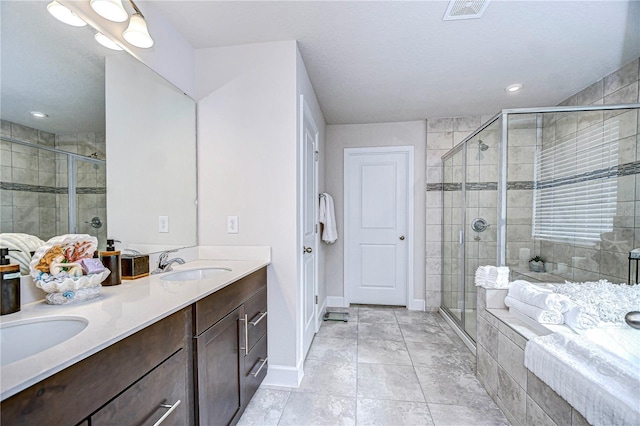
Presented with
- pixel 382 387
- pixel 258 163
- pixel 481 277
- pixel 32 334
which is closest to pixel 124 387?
pixel 32 334

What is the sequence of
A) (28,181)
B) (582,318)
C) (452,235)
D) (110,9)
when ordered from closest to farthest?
(28,181) < (110,9) < (582,318) < (452,235)

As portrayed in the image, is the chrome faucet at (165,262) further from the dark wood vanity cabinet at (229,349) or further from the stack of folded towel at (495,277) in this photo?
the stack of folded towel at (495,277)

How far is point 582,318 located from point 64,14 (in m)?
2.83

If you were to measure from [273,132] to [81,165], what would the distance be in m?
1.03

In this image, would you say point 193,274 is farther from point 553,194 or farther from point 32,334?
point 553,194

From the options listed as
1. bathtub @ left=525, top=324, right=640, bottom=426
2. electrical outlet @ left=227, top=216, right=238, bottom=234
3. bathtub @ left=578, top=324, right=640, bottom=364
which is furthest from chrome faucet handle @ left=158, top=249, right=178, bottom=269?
bathtub @ left=578, top=324, right=640, bottom=364

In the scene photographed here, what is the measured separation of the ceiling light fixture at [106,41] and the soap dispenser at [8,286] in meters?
1.03

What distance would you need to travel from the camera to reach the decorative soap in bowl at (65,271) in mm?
911

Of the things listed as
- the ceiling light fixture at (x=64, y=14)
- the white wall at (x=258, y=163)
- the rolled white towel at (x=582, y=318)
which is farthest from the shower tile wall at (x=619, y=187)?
the ceiling light fixture at (x=64, y=14)

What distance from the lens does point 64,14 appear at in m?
1.08

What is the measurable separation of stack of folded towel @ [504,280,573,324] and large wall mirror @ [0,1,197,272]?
2172 mm

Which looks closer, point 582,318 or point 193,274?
point 582,318

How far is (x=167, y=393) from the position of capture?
896 millimetres

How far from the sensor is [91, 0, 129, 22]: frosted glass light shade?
1.16 meters
